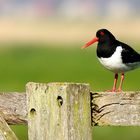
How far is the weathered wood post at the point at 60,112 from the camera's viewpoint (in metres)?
4.73

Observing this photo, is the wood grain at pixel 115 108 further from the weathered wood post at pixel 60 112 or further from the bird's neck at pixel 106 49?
the bird's neck at pixel 106 49

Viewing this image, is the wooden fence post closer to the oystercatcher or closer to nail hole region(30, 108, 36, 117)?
nail hole region(30, 108, 36, 117)

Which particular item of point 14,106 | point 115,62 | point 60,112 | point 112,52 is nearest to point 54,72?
point 112,52

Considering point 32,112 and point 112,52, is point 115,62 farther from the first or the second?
point 32,112

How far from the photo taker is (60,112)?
4754 mm

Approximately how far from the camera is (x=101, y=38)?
32.1 ft

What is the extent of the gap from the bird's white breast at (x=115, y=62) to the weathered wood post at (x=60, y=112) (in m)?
4.56

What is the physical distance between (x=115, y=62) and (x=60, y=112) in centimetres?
493

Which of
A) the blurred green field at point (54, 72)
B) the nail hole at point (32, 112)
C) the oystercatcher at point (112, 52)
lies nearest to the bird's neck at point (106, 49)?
the oystercatcher at point (112, 52)

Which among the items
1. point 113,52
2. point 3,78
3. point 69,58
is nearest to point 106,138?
point 113,52

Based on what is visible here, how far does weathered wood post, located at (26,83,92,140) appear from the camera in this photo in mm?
4730

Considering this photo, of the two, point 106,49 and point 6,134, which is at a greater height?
point 106,49

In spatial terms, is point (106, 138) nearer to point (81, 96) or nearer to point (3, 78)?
point (81, 96)

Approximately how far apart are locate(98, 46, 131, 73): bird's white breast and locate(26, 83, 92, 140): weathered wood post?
15.0ft
